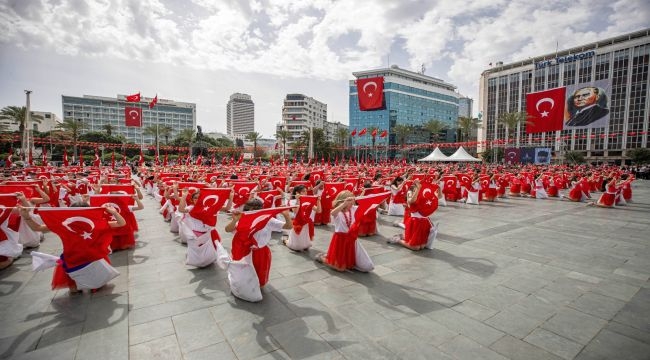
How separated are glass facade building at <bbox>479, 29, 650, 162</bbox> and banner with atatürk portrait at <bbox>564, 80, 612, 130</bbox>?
45699 mm

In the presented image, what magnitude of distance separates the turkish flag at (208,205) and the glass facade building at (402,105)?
97.0 metres

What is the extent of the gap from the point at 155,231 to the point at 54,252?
7.62ft

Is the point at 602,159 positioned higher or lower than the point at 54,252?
higher

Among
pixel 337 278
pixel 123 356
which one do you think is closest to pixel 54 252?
pixel 123 356

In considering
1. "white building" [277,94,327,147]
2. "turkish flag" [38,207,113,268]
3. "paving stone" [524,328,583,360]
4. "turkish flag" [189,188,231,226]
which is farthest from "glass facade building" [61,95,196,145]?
"paving stone" [524,328,583,360]

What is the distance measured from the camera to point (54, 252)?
6.95 m

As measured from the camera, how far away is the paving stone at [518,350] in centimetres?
320

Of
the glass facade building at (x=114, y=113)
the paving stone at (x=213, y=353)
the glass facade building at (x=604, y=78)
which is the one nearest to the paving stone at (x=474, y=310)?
the paving stone at (x=213, y=353)

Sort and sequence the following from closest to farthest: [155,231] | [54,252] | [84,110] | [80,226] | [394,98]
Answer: [80,226], [54,252], [155,231], [394,98], [84,110]

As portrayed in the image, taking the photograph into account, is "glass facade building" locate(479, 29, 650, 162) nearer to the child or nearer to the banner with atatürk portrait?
the banner with atatürk portrait

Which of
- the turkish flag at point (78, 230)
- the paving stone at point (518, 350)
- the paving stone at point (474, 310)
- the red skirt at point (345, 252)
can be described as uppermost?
the turkish flag at point (78, 230)

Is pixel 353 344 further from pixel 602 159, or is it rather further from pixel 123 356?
pixel 602 159

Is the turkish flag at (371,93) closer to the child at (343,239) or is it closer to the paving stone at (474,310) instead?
the child at (343,239)

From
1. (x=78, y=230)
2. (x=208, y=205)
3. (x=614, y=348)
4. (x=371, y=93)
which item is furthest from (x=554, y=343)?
(x=371, y=93)
